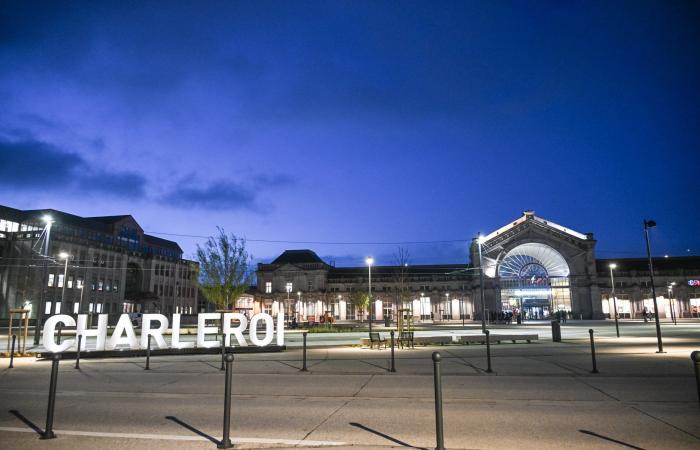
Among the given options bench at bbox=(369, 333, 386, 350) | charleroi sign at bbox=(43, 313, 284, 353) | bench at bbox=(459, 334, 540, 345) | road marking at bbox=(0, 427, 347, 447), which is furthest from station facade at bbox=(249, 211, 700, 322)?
road marking at bbox=(0, 427, 347, 447)

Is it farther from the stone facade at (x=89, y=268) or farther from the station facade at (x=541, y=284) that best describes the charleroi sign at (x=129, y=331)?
the station facade at (x=541, y=284)

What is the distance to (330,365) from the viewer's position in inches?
641

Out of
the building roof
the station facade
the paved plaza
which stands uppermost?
the building roof

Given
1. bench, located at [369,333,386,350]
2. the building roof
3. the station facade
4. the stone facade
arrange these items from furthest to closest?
the building roof
the station facade
the stone facade
bench, located at [369,333,386,350]

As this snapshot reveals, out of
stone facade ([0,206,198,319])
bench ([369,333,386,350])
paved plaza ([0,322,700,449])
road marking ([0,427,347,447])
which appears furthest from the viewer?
stone facade ([0,206,198,319])

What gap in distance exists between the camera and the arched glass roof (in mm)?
80438

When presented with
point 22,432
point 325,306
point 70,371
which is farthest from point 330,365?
point 325,306

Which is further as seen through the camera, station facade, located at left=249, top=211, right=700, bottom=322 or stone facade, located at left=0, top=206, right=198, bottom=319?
station facade, located at left=249, top=211, right=700, bottom=322

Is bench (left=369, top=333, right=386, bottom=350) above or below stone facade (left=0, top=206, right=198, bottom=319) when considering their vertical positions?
below

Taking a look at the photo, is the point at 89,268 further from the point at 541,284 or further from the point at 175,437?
the point at 175,437

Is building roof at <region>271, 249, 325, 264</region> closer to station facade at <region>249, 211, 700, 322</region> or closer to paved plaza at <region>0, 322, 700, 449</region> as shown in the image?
station facade at <region>249, 211, 700, 322</region>

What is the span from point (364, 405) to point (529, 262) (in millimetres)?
78158

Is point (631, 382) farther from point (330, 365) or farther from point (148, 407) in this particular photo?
point (148, 407)

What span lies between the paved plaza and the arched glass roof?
217 feet
